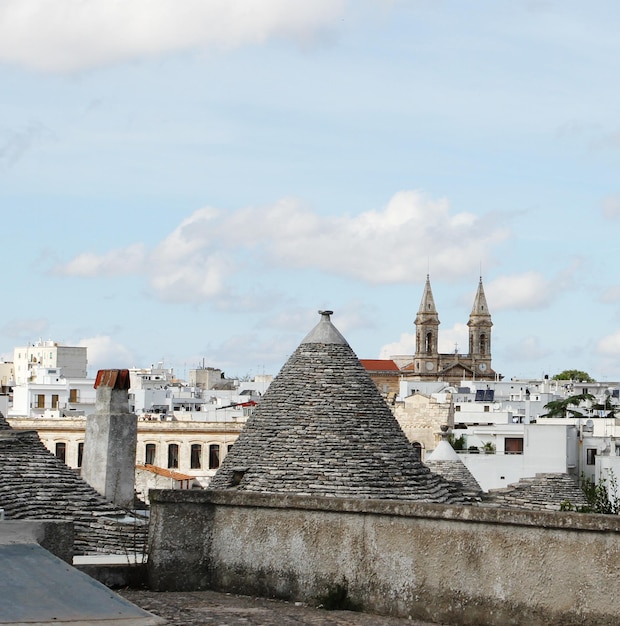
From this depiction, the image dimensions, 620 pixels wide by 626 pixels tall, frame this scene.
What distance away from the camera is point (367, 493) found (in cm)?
1884

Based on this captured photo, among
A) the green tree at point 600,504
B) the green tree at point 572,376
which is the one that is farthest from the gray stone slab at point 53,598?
the green tree at point 572,376

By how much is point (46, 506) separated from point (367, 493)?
4398 mm

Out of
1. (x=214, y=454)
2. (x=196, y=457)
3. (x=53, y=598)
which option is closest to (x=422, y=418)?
(x=214, y=454)

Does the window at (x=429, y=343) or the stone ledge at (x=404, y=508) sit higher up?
the window at (x=429, y=343)

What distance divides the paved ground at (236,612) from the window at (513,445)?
48392 mm

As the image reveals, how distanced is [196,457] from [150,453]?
220cm

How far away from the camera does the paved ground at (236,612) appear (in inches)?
303

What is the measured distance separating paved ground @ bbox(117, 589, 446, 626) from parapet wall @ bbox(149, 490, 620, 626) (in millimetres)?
138

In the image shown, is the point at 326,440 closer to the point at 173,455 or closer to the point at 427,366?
the point at 173,455

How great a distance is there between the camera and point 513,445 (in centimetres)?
5694

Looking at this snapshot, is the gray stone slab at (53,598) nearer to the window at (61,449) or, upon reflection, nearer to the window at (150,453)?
the window at (61,449)

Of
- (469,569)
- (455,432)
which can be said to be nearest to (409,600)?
(469,569)

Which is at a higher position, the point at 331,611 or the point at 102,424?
the point at 102,424

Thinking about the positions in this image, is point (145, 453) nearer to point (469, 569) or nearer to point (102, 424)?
point (102, 424)
